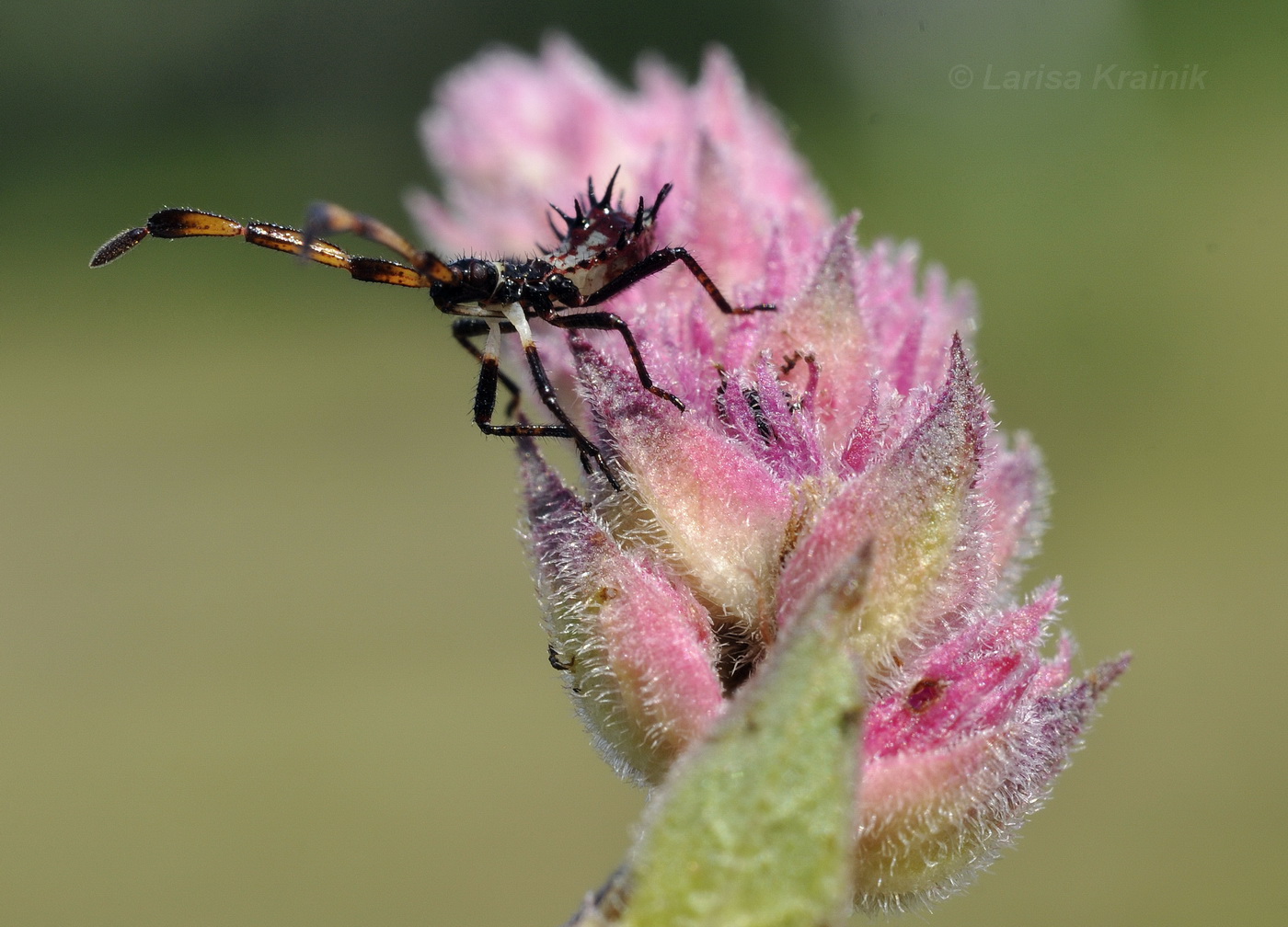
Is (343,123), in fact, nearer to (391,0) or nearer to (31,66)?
(391,0)

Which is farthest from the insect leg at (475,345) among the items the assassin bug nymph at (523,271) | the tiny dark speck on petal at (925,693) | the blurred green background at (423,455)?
the blurred green background at (423,455)

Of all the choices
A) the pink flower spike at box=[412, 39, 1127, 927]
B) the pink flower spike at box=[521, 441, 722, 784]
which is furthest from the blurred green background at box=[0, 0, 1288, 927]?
the pink flower spike at box=[521, 441, 722, 784]

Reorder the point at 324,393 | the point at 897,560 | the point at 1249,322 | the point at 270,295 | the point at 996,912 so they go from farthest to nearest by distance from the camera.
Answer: the point at 270,295 < the point at 324,393 < the point at 1249,322 < the point at 996,912 < the point at 897,560

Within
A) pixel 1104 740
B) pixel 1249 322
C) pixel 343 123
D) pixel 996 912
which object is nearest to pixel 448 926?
pixel 996 912

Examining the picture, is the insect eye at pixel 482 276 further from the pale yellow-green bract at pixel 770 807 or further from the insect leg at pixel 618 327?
the pale yellow-green bract at pixel 770 807

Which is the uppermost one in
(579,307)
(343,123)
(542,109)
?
(343,123)

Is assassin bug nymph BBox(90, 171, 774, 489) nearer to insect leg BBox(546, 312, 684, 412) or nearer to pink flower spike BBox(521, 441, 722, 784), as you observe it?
insect leg BBox(546, 312, 684, 412)
